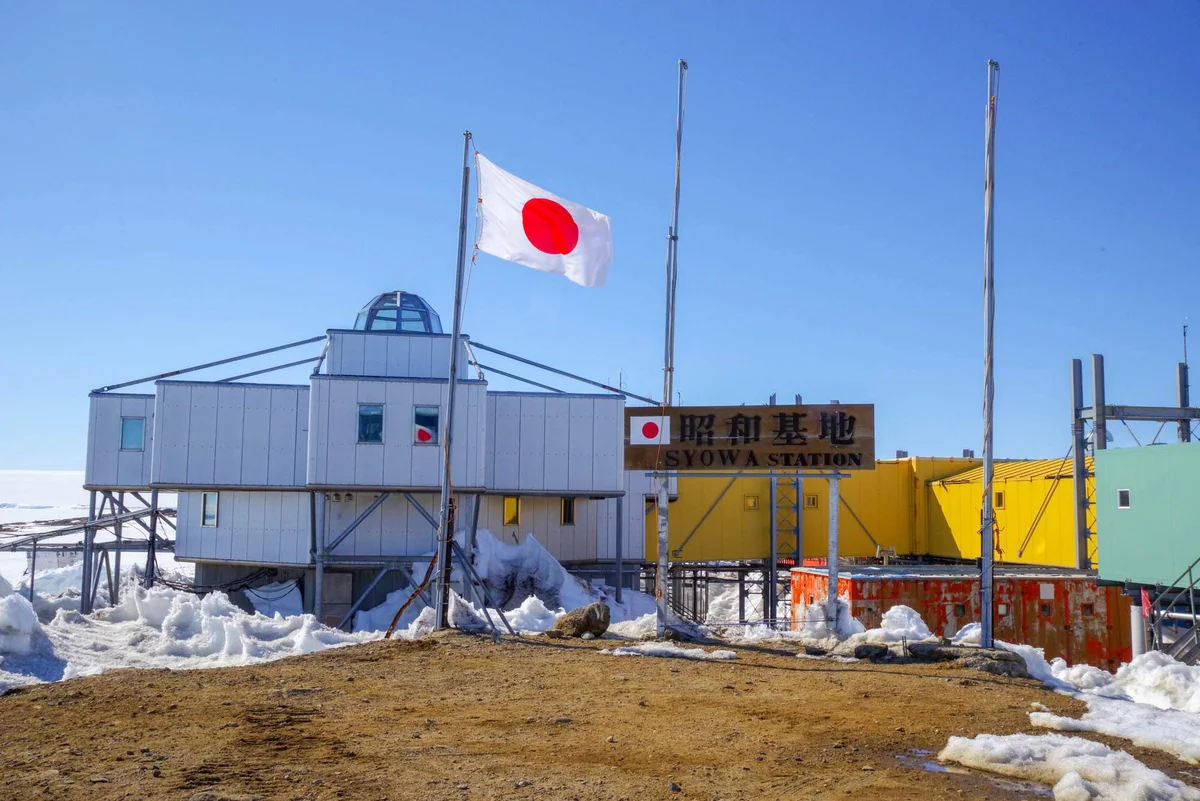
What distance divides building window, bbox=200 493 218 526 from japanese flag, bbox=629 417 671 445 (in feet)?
60.1

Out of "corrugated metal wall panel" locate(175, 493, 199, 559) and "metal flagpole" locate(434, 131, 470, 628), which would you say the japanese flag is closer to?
"metal flagpole" locate(434, 131, 470, 628)

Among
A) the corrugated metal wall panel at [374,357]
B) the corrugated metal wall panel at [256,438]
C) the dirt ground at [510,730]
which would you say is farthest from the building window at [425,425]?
the dirt ground at [510,730]

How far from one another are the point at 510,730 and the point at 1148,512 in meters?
20.0

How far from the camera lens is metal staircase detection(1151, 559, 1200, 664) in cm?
2005

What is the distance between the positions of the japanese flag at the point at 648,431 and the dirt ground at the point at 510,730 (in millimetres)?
3880

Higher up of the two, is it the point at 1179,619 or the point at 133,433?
the point at 133,433

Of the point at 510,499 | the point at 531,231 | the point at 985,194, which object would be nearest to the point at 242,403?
the point at 510,499

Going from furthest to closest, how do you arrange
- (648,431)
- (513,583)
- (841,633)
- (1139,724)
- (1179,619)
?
1. (513,583)
2. (1179,619)
3. (648,431)
4. (841,633)
5. (1139,724)

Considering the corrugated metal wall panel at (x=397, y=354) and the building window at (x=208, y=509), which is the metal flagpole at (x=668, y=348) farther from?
the building window at (x=208, y=509)

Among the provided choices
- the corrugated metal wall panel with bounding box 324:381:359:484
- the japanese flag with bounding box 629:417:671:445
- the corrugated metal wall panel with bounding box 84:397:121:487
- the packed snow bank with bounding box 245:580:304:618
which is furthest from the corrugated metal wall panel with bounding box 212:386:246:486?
the japanese flag with bounding box 629:417:671:445

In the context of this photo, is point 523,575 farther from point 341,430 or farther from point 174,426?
point 174,426

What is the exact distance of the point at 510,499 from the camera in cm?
3130

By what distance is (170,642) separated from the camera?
Result: 14258 millimetres

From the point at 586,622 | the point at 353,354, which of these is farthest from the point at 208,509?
the point at 586,622
